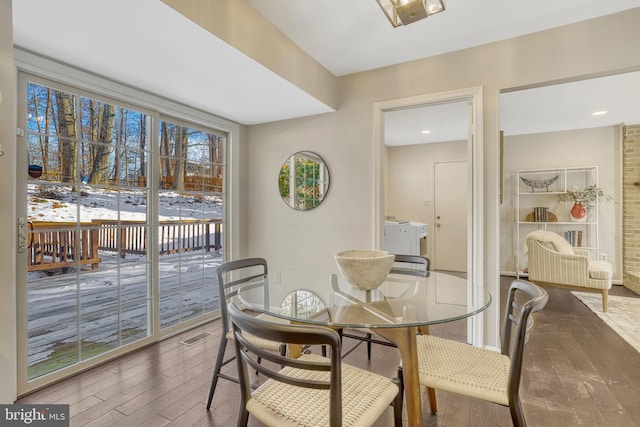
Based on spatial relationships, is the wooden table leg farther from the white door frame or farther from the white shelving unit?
the white shelving unit

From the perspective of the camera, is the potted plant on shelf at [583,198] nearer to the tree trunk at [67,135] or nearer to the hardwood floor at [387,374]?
the hardwood floor at [387,374]

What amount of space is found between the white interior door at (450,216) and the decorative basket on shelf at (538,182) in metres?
0.97

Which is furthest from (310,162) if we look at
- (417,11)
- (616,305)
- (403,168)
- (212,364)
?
(616,305)

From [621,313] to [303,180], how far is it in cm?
373

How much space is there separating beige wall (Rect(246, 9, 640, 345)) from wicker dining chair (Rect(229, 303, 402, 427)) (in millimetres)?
1709

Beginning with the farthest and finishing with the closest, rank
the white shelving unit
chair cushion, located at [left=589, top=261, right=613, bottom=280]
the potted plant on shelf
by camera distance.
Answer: the white shelving unit
the potted plant on shelf
chair cushion, located at [left=589, top=261, right=613, bottom=280]

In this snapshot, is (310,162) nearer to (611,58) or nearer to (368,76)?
(368,76)

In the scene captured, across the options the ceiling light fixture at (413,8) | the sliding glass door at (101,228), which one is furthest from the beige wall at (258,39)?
the sliding glass door at (101,228)

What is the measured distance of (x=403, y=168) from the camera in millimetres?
6277

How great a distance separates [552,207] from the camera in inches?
210

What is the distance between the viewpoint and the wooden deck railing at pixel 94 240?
206 centimetres

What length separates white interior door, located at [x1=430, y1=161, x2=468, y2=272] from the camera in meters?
5.77

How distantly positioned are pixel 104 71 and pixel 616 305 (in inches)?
221

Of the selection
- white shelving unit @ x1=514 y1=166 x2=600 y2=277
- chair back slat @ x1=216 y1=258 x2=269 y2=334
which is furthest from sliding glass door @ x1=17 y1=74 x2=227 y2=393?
white shelving unit @ x1=514 y1=166 x2=600 y2=277
